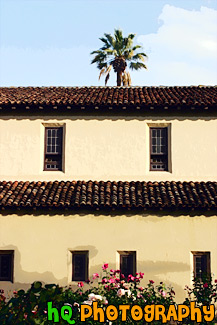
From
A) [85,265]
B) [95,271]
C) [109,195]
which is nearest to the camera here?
[95,271]

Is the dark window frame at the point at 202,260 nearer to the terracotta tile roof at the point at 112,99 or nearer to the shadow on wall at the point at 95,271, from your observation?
the shadow on wall at the point at 95,271

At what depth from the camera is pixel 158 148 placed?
59.4ft

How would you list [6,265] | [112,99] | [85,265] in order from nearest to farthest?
[85,265] < [6,265] < [112,99]

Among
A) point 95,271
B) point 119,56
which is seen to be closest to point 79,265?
point 95,271

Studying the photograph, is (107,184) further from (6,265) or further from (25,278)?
(6,265)

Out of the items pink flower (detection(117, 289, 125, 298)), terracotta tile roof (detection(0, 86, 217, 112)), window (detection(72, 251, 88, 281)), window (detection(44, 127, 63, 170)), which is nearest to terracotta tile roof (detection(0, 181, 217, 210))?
window (detection(44, 127, 63, 170))

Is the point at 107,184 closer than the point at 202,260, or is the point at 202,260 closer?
the point at 202,260

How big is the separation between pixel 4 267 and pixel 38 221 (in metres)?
2.12

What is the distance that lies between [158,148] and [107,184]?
2.88 meters

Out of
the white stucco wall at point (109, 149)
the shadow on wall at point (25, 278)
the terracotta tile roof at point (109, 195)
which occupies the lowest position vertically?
the shadow on wall at point (25, 278)

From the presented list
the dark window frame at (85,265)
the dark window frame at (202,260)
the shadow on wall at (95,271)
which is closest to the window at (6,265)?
the shadow on wall at (95,271)

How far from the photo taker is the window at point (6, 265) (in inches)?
613

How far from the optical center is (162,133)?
18234 millimetres

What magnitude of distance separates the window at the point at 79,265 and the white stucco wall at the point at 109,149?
344 cm
